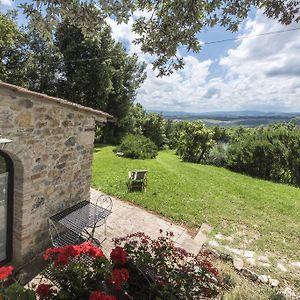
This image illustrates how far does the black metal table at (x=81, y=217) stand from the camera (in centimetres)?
575

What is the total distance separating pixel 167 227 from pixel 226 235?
5.73ft

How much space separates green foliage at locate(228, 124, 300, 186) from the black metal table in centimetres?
1528

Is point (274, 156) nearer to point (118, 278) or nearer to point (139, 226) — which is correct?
point (139, 226)

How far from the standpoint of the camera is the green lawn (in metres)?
8.10

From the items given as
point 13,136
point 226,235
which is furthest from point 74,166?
point 226,235

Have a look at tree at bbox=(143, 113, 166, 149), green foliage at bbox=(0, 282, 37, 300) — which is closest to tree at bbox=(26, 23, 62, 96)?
tree at bbox=(143, 113, 166, 149)

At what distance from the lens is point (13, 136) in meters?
4.61

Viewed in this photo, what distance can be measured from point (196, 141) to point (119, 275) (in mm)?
20295

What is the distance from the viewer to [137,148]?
1950 centimetres

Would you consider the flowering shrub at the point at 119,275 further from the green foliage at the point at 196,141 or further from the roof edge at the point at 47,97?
the green foliage at the point at 196,141

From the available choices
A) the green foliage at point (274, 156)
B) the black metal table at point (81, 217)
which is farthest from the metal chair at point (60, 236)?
the green foliage at point (274, 156)

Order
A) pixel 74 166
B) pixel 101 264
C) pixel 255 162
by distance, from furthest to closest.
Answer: pixel 255 162, pixel 74 166, pixel 101 264

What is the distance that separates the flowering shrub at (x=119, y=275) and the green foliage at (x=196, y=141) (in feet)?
62.7

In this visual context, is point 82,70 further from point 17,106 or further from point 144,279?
point 144,279
